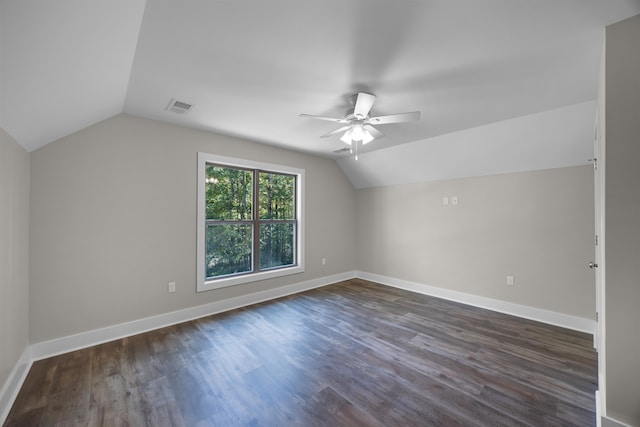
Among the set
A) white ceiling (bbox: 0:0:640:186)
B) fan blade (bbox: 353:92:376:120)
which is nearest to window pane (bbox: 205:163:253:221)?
white ceiling (bbox: 0:0:640:186)

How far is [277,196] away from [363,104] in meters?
2.43

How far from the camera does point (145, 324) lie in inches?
114

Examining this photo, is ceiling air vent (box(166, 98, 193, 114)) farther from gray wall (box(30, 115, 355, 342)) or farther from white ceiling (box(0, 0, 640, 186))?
gray wall (box(30, 115, 355, 342))

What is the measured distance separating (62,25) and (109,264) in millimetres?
2271

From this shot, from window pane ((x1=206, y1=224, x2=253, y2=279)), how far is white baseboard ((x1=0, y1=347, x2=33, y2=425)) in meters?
1.71

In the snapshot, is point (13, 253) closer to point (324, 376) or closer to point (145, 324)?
point (145, 324)

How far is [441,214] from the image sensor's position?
4.19 meters

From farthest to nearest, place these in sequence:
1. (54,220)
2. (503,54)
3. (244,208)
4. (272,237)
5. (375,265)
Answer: (375,265) < (272,237) < (244,208) < (54,220) < (503,54)

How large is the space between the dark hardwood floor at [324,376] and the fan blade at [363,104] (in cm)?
232

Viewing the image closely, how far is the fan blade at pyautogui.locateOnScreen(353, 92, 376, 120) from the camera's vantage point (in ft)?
7.26

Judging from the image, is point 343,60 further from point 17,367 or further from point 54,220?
point 17,367

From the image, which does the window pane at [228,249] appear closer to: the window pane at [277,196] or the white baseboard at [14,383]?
the window pane at [277,196]

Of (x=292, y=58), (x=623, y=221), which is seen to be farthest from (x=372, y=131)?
(x=623, y=221)

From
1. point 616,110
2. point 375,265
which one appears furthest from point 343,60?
point 375,265
